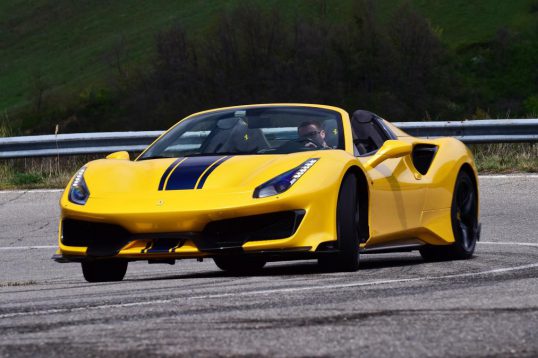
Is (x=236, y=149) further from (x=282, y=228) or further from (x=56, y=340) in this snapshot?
(x=56, y=340)

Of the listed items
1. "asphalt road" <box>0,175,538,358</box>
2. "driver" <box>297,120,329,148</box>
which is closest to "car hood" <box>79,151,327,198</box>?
"driver" <box>297,120,329,148</box>

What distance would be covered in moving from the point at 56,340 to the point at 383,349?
112cm

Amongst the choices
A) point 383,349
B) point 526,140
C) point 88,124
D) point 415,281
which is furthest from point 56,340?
point 88,124

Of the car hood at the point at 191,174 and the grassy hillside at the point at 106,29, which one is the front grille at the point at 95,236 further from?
the grassy hillside at the point at 106,29

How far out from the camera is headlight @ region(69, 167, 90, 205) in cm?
763

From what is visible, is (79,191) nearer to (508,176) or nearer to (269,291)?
(269,291)

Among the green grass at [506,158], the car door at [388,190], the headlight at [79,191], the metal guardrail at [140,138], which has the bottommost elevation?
the green grass at [506,158]

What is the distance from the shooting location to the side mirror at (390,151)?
8148 mm

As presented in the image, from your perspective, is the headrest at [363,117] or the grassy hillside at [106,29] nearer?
the headrest at [363,117]

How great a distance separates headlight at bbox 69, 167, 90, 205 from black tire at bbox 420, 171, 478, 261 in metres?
2.66

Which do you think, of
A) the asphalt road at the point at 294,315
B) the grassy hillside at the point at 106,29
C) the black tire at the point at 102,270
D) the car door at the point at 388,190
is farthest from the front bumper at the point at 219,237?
the grassy hillside at the point at 106,29

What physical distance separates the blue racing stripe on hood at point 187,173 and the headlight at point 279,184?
0.41 metres

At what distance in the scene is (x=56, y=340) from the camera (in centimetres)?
426

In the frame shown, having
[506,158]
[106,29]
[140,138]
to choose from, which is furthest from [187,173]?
[106,29]
